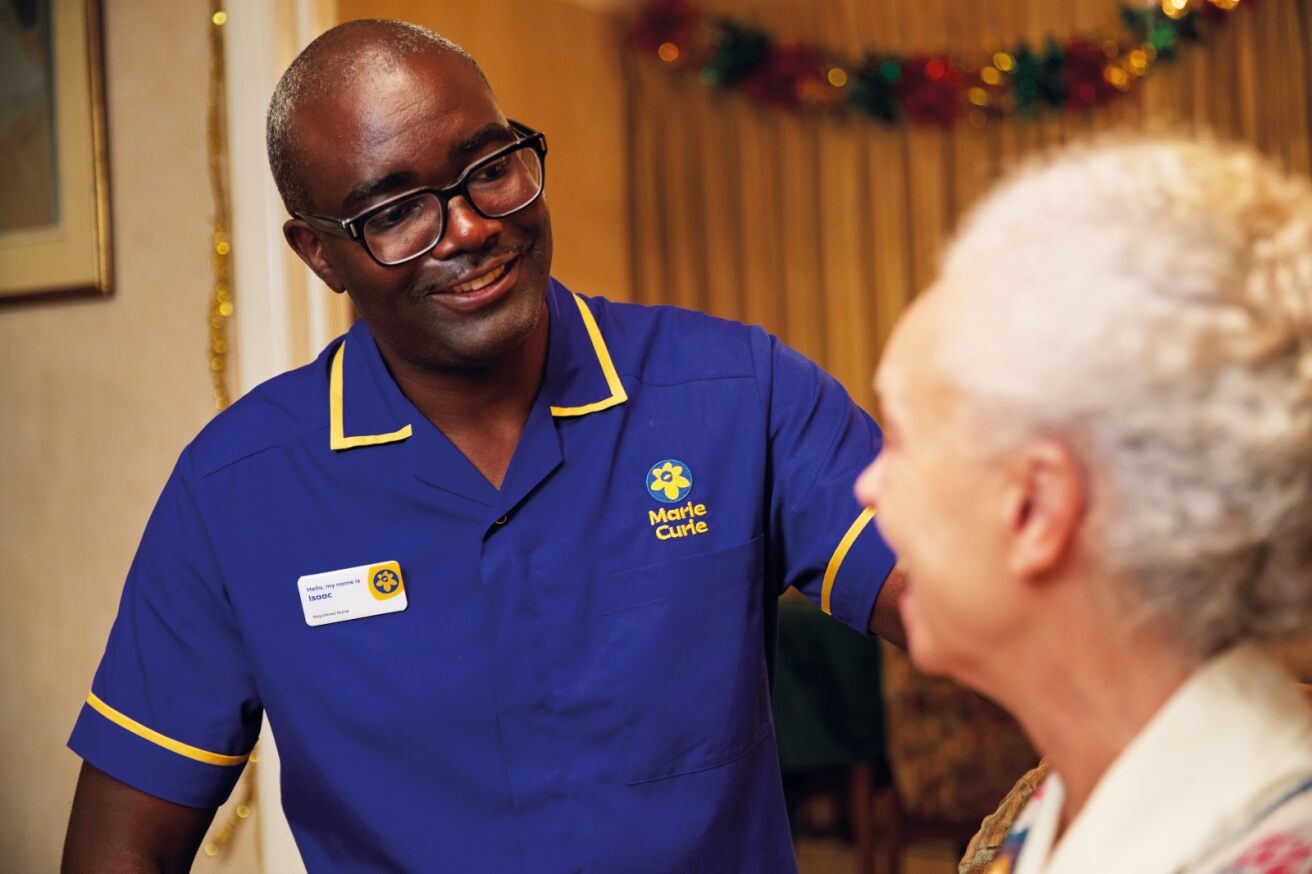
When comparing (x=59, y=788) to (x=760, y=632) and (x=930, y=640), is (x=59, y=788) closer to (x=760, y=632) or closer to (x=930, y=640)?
(x=760, y=632)

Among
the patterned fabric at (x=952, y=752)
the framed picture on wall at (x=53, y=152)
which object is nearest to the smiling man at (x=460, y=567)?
the framed picture on wall at (x=53, y=152)

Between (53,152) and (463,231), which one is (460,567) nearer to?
(463,231)

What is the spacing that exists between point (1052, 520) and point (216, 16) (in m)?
2.43

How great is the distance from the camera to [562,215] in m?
4.54

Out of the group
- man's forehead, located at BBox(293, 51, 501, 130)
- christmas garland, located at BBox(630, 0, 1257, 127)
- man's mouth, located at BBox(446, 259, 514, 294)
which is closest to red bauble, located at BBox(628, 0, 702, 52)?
christmas garland, located at BBox(630, 0, 1257, 127)

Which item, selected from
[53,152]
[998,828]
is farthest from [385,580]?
[53,152]

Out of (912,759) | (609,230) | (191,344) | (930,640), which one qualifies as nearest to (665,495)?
A: (930,640)

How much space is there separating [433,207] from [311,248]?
24 cm

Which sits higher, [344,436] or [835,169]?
[835,169]

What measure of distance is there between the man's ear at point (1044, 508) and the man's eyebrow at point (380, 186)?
0.89 meters

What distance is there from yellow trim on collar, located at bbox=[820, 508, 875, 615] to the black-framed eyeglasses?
0.50m

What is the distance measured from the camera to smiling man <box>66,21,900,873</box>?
1500 millimetres

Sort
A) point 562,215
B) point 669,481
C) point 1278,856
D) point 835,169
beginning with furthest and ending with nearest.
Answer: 1. point 835,169
2. point 562,215
3. point 669,481
4. point 1278,856

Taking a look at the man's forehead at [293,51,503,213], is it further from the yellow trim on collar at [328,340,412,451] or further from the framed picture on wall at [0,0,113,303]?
the framed picture on wall at [0,0,113,303]
